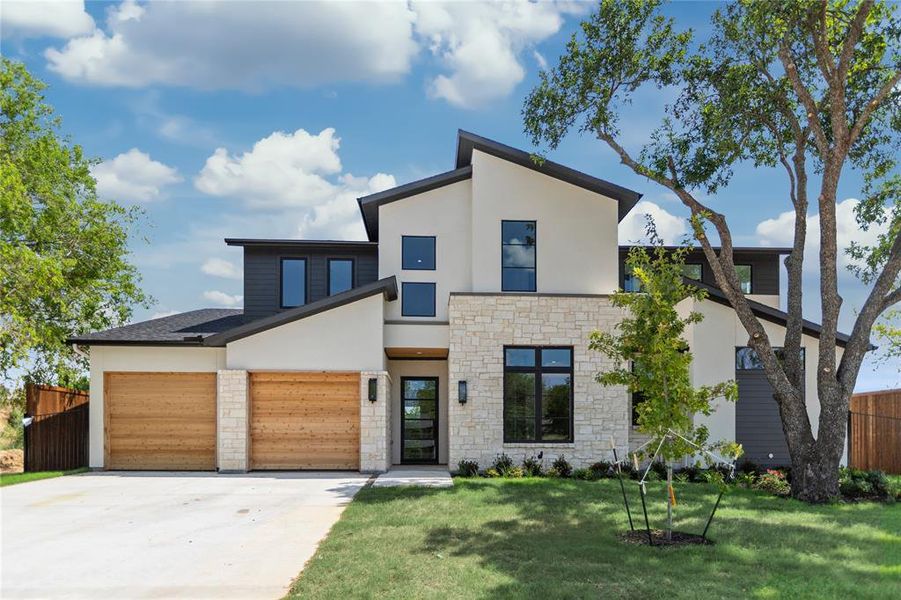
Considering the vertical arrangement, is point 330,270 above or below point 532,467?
above

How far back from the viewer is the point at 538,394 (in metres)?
15.6

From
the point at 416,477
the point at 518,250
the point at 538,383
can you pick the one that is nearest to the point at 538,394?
the point at 538,383

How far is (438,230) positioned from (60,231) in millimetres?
12420

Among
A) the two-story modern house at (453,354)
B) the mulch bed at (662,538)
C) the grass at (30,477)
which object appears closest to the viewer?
the mulch bed at (662,538)

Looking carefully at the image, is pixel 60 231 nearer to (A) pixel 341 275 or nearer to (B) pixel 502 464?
(A) pixel 341 275

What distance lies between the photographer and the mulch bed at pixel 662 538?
839 centimetres

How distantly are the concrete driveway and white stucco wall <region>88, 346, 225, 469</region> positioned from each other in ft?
5.46

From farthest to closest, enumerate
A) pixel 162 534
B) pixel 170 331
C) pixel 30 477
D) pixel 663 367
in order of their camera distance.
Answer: pixel 170 331 < pixel 30 477 < pixel 162 534 < pixel 663 367

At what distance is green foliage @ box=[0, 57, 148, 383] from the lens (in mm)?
20547

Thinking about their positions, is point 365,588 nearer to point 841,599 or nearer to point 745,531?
point 841,599

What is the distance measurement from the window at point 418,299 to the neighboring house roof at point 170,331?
4560 mm

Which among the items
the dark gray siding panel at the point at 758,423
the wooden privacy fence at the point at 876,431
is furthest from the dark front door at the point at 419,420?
the wooden privacy fence at the point at 876,431

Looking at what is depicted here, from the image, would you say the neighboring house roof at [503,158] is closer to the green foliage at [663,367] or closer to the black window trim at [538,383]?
the black window trim at [538,383]

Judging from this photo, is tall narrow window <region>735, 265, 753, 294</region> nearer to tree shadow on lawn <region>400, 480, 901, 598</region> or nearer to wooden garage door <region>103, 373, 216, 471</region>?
tree shadow on lawn <region>400, 480, 901, 598</region>
